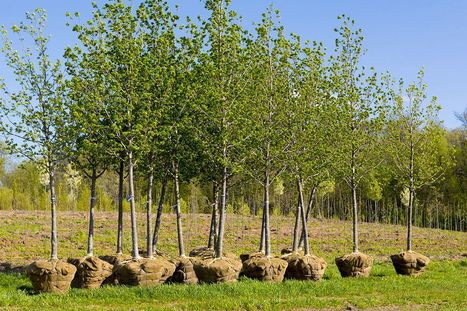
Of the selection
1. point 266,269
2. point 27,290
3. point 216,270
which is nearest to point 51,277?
point 27,290

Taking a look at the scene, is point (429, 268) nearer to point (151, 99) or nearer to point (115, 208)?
point (151, 99)

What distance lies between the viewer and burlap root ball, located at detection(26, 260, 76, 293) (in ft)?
47.6

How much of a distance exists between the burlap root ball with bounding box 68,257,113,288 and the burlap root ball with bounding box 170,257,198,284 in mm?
2116

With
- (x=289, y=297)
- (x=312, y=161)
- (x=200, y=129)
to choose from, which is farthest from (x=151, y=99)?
(x=289, y=297)

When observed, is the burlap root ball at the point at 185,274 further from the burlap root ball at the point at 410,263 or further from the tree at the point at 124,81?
the burlap root ball at the point at 410,263

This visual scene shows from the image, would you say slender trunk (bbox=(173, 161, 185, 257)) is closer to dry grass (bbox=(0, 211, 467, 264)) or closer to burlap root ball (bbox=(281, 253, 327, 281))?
burlap root ball (bbox=(281, 253, 327, 281))

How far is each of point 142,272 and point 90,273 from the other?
147 centimetres

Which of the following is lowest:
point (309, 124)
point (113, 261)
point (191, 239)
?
point (191, 239)

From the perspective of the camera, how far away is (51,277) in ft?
47.5

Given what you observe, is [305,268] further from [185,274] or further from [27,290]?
[27,290]

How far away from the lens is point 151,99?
17.6 m

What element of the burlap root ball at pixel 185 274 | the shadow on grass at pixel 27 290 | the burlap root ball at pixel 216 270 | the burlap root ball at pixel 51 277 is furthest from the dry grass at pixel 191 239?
the burlap root ball at pixel 216 270

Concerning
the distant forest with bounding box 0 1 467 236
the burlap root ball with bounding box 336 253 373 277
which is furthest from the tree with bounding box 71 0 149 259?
the burlap root ball with bounding box 336 253 373 277

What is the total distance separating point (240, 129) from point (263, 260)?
433 centimetres
